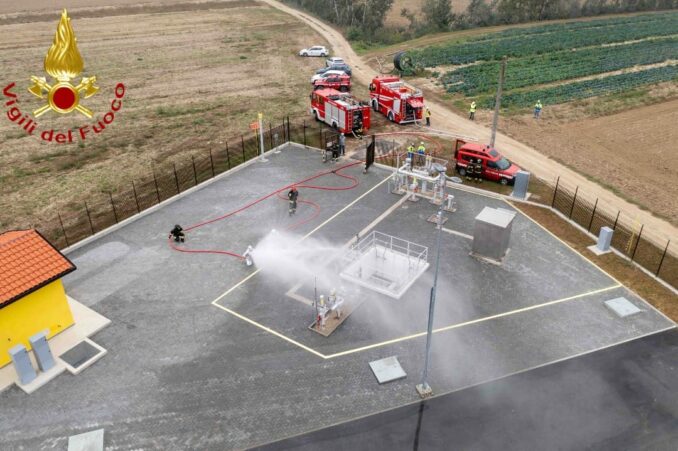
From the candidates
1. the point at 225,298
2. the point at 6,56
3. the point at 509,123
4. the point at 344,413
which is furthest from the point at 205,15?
the point at 344,413

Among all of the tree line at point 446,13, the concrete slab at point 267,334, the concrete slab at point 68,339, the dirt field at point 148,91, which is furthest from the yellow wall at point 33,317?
the tree line at point 446,13

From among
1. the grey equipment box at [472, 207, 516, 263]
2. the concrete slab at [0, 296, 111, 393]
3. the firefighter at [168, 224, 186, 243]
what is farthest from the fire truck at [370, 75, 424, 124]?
the concrete slab at [0, 296, 111, 393]

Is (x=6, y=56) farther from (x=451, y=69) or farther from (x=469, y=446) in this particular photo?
(x=469, y=446)

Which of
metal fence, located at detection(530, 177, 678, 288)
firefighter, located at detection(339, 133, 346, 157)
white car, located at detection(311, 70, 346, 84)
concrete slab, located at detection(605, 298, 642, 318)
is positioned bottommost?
concrete slab, located at detection(605, 298, 642, 318)

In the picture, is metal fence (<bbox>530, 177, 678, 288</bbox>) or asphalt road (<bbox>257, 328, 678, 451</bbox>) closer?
asphalt road (<bbox>257, 328, 678, 451</bbox>)

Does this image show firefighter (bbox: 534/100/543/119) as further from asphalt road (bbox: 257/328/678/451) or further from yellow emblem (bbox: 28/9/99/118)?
yellow emblem (bbox: 28/9/99/118)

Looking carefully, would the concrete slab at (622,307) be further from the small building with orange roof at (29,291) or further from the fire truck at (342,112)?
the fire truck at (342,112)

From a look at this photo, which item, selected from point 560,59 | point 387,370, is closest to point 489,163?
point 387,370

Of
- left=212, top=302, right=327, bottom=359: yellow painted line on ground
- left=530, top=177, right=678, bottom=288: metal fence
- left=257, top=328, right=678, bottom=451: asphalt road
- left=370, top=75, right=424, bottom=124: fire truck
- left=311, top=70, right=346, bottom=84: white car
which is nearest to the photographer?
left=257, top=328, right=678, bottom=451: asphalt road
